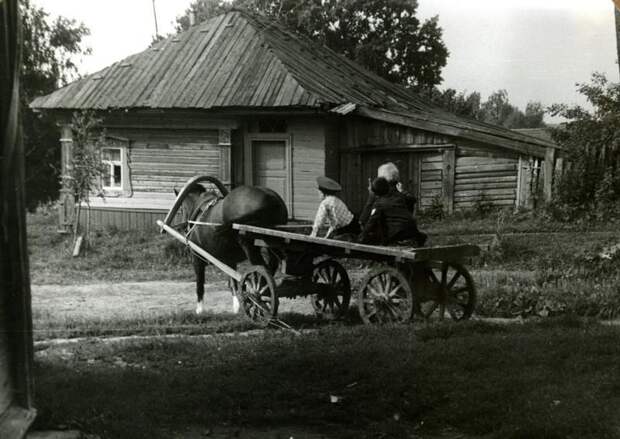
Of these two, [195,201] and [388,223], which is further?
[195,201]

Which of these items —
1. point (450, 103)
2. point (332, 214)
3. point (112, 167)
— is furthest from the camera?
point (450, 103)

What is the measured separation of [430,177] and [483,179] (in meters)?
1.53

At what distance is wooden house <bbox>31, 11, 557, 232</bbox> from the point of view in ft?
45.7

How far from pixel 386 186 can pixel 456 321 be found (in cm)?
155

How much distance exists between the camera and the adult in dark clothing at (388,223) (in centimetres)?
751

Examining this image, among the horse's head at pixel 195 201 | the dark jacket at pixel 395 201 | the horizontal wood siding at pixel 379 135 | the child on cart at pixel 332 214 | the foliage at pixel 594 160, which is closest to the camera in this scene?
the dark jacket at pixel 395 201

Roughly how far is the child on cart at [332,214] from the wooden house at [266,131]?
5572mm

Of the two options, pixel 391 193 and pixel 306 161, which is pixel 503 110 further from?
pixel 306 161

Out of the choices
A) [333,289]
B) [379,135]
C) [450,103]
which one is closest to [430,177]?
[379,135]

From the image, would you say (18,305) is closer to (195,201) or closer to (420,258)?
(420,258)

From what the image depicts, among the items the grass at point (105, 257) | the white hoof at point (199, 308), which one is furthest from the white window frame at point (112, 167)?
the white hoof at point (199, 308)

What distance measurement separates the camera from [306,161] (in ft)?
52.0

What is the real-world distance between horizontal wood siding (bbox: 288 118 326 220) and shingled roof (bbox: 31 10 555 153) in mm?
850

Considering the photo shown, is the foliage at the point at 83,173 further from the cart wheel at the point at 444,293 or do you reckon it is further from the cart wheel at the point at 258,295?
the cart wheel at the point at 444,293
